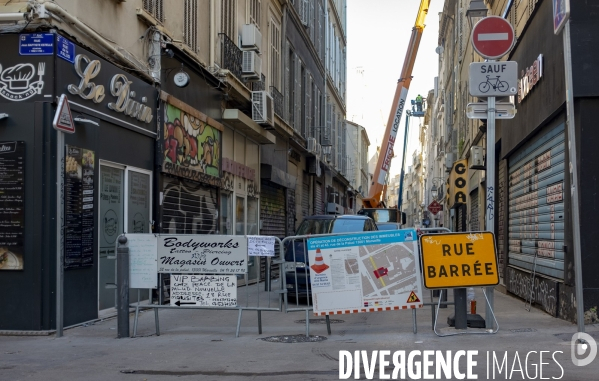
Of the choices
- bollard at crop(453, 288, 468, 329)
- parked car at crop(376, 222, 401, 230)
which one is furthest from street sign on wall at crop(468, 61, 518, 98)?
parked car at crop(376, 222, 401, 230)

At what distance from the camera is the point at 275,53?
939 inches

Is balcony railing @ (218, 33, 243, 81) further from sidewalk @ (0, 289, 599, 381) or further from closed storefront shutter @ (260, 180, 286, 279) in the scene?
sidewalk @ (0, 289, 599, 381)

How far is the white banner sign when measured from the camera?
9750 millimetres

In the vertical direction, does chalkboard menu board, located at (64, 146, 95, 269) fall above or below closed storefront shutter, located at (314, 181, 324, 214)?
below

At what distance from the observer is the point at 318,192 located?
3456cm

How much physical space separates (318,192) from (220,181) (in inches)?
667

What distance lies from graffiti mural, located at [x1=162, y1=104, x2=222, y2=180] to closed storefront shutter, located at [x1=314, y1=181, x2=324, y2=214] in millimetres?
15863

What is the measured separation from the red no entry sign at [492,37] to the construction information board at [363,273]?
2.61 m

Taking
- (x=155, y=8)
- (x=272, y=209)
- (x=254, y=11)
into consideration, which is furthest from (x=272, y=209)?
(x=155, y=8)

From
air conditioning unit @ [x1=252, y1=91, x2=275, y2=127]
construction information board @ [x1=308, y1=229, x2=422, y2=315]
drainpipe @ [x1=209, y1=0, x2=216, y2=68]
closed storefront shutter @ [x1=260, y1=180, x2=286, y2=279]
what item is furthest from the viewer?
closed storefront shutter @ [x1=260, y1=180, x2=286, y2=279]

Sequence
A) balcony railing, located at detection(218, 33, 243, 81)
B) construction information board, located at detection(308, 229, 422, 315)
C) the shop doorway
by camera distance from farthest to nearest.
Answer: balcony railing, located at detection(218, 33, 243, 81), the shop doorway, construction information board, located at detection(308, 229, 422, 315)

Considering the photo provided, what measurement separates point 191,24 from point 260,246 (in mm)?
7525

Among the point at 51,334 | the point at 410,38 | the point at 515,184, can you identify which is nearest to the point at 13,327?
the point at 51,334

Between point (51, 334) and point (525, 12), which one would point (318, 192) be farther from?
point (51, 334)
